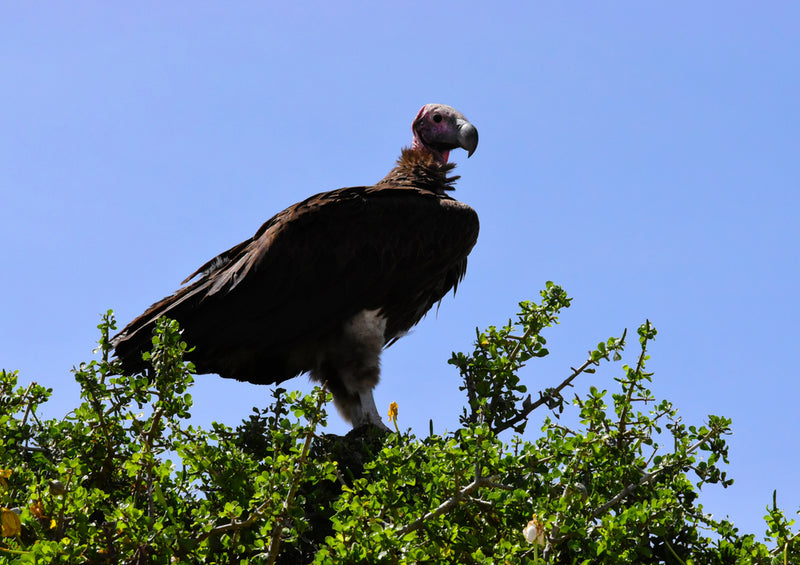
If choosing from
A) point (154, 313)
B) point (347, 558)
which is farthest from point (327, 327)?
point (347, 558)

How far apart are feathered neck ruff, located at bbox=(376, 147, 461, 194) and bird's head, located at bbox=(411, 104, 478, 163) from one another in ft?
1.11

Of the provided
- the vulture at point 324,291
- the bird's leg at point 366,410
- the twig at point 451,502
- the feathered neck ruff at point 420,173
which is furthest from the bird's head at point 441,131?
the twig at point 451,502

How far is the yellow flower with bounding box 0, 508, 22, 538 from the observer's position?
257cm

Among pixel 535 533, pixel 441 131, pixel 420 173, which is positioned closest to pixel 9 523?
pixel 535 533

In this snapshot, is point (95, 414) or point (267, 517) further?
point (95, 414)

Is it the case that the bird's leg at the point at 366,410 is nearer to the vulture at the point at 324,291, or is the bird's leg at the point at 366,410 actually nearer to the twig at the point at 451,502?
the vulture at the point at 324,291

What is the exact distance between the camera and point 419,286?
577cm

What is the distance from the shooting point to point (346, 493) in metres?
2.75

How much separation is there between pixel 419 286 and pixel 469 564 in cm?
333

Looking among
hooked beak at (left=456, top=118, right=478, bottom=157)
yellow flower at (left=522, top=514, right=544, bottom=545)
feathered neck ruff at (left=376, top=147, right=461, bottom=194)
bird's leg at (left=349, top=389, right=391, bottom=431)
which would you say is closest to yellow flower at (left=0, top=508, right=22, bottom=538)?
yellow flower at (left=522, top=514, right=544, bottom=545)

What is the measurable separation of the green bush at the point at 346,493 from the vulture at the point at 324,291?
1.80m

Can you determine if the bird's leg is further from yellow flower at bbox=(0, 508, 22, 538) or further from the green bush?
yellow flower at bbox=(0, 508, 22, 538)

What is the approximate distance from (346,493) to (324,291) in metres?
2.79

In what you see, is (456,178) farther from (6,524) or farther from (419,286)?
(6,524)
